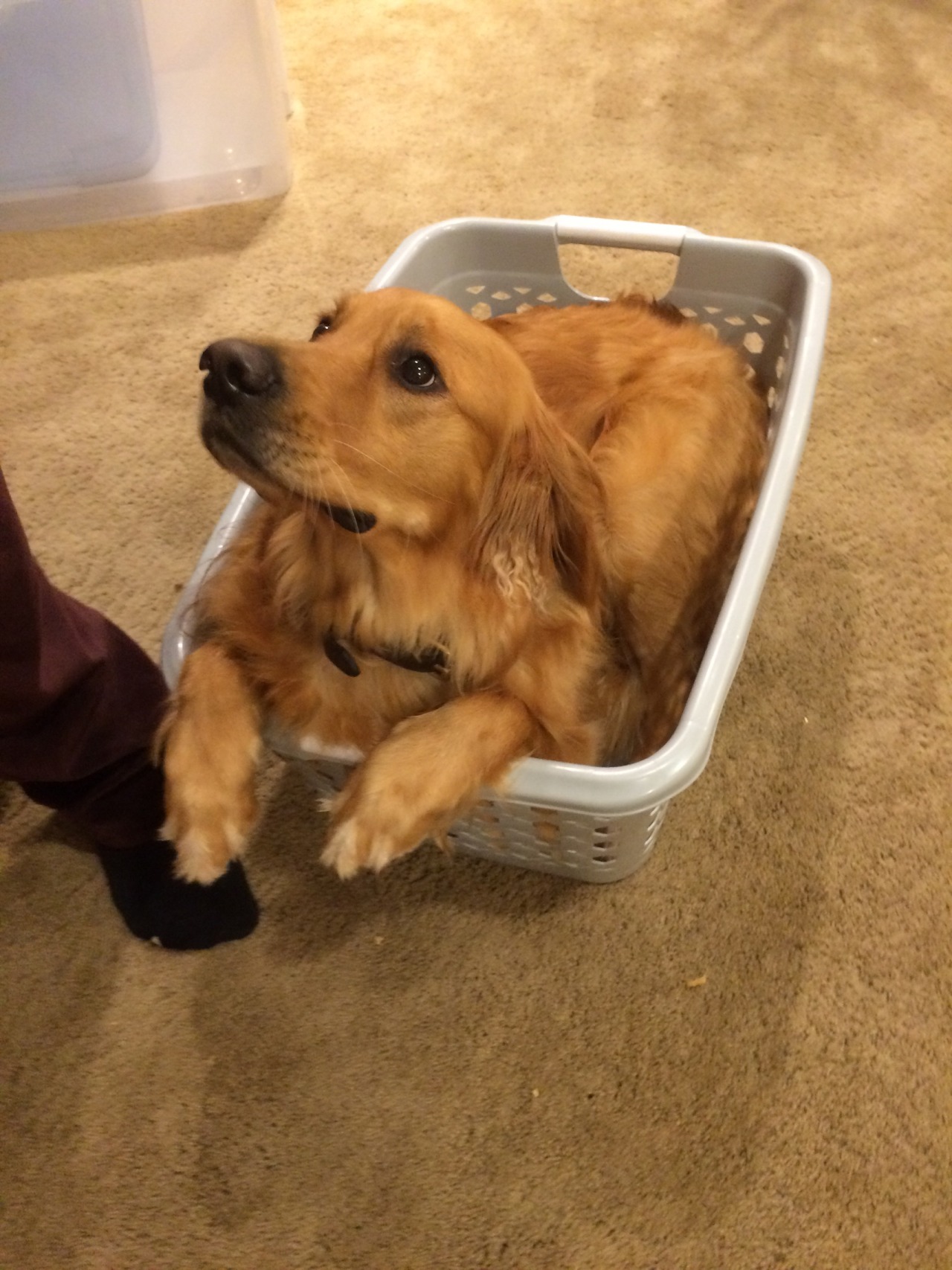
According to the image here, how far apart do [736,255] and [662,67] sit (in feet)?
4.38

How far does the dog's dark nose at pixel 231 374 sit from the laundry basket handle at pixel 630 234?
0.79m

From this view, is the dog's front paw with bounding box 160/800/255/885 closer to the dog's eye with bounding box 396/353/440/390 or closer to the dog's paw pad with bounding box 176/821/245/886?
the dog's paw pad with bounding box 176/821/245/886

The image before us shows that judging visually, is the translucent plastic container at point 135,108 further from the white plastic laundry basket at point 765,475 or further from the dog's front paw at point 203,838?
the dog's front paw at point 203,838

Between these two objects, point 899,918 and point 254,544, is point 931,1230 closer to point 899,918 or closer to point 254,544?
point 899,918

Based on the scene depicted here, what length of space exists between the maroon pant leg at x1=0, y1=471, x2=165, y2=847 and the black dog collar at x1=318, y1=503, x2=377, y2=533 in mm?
285

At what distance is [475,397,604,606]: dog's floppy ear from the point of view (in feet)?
3.33

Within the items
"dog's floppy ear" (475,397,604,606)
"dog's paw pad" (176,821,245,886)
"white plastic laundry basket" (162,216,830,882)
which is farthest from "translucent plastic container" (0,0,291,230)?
"dog's paw pad" (176,821,245,886)

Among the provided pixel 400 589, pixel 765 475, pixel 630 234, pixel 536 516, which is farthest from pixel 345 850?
pixel 630 234

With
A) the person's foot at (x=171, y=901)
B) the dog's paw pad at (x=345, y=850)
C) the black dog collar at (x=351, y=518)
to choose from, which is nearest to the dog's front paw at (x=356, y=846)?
the dog's paw pad at (x=345, y=850)

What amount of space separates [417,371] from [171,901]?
30.8 inches

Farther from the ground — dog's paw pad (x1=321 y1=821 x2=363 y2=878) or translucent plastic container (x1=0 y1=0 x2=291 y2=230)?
translucent plastic container (x1=0 y1=0 x2=291 y2=230)

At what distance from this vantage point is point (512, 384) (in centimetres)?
101

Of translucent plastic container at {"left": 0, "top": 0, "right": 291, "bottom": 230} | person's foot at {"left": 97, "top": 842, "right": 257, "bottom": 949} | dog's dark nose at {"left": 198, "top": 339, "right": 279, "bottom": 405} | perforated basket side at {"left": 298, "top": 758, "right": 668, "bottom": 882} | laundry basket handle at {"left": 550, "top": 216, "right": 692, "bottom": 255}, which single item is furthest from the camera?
translucent plastic container at {"left": 0, "top": 0, "right": 291, "bottom": 230}

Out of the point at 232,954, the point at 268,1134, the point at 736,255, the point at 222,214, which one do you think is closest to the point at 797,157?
the point at 736,255
